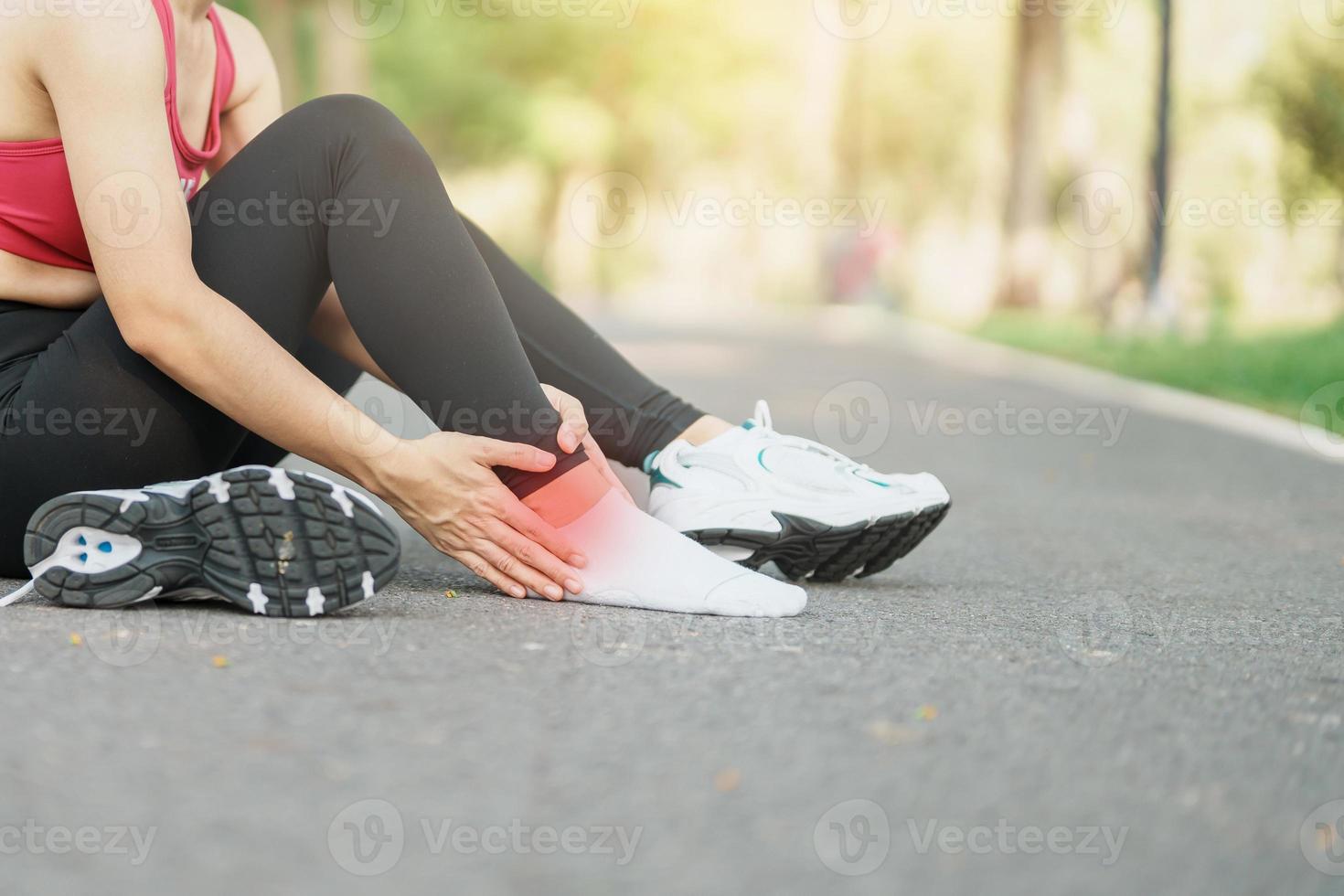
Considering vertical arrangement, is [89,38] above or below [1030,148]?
above

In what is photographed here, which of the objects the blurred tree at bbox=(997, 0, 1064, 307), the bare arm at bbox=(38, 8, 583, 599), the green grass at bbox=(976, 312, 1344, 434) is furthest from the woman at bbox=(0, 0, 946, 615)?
the blurred tree at bbox=(997, 0, 1064, 307)

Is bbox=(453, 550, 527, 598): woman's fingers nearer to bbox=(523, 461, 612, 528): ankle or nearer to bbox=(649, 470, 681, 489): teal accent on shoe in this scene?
bbox=(523, 461, 612, 528): ankle

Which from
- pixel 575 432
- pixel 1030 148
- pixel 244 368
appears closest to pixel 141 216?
pixel 244 368

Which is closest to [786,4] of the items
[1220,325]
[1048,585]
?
[1220,325]

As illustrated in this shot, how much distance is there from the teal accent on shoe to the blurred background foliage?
622 cm

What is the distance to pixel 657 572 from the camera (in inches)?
91.7

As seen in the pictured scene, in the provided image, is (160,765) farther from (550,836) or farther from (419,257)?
(419,257)

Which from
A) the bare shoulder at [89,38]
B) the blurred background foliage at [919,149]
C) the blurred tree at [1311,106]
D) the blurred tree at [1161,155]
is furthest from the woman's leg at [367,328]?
the blurred tree at [1311,106]

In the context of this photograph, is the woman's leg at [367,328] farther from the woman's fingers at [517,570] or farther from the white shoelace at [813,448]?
the white shoelace at [813,448]

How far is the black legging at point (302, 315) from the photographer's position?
2.23 meters

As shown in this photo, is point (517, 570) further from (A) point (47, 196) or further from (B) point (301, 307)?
(A) point (47, 196)

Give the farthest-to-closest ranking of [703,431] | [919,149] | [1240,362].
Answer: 1. [919,149]
2. [1240,362]
3. [703,431]

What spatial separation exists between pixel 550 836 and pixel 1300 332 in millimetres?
9572

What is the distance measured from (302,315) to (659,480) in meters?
0.68
